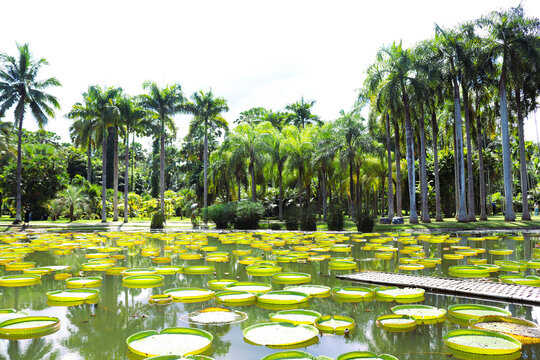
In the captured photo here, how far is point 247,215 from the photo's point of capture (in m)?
26.3

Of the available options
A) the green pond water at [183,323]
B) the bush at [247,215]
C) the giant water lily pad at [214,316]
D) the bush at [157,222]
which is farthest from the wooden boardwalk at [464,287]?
the bush at [157,222]

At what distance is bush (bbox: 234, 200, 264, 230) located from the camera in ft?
86.3

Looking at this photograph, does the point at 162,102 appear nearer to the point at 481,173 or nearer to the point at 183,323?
the point at 481,173

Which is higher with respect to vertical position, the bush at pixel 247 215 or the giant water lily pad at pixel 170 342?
the bush at pixel 247 215

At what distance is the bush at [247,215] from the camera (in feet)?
86.3

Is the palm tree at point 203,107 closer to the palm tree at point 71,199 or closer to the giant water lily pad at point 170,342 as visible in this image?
the palm tree at point 71,199

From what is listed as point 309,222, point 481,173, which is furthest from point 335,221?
point 481,173

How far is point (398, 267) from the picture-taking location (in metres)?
9.98

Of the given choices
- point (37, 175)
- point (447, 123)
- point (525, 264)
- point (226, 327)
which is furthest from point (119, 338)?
point (37, 175)

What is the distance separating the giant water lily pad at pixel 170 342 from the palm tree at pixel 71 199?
4093 centimetres

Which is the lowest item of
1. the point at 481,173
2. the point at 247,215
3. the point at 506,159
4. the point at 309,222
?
the point at 309,222

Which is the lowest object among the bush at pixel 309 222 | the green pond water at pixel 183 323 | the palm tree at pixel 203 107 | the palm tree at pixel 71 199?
the green pond water at pixel 183 323

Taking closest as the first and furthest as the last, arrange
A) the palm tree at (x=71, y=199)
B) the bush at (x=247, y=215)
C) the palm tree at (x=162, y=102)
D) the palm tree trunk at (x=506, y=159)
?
1. the palm tree trunk at (x=506, y=159)
2. the bush at (x=247, y=215)
3. the palm tree at (x=162, y=102)
4. the palm tree at (x=71, y=199)

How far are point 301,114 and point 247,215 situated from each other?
23998 mm
